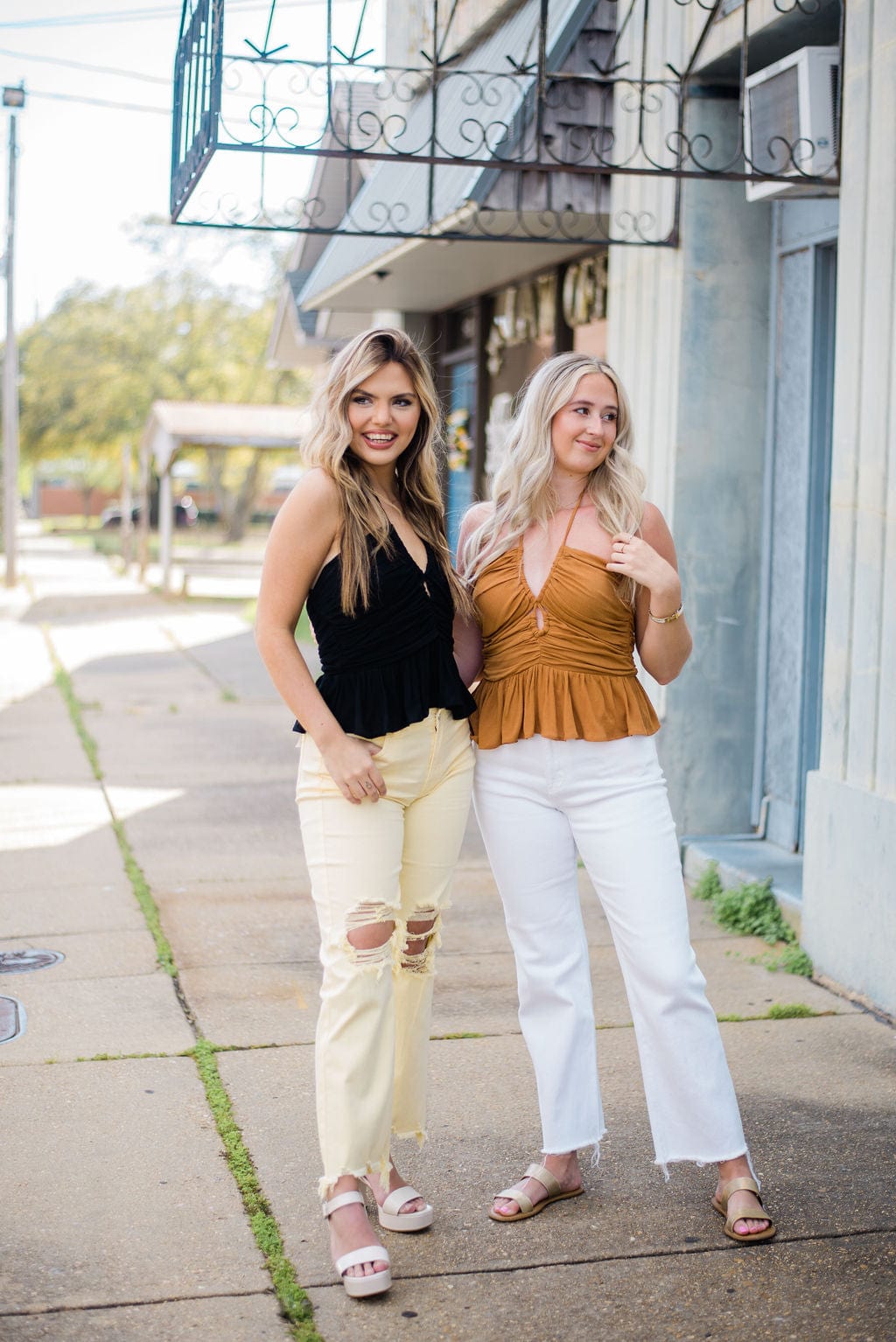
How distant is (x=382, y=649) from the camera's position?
309 centimetres

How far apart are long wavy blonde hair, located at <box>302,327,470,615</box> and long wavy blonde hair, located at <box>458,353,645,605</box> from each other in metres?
0.17

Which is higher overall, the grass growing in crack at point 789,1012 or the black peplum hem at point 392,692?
the black peplum hem at point 392,692

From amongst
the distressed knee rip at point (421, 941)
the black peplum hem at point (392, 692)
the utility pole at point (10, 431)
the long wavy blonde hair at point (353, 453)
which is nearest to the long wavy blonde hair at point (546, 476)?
the long wavy blonde hair at point (353, 453)

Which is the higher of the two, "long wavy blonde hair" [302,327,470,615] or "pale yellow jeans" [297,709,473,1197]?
"long wavy blonde hair" [302,327,470,615]

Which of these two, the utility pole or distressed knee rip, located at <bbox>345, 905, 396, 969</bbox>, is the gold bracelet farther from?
the utility pole

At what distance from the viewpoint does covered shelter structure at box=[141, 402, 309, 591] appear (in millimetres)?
23766

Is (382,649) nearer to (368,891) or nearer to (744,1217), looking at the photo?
(368,891)

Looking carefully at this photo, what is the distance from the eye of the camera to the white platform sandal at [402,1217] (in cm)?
321

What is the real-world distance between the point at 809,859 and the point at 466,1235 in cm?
229

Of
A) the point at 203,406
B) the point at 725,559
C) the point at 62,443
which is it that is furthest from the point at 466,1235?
the point at 62,443

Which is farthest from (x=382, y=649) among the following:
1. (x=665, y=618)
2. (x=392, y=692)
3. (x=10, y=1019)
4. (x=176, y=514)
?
(x=176, y=514)

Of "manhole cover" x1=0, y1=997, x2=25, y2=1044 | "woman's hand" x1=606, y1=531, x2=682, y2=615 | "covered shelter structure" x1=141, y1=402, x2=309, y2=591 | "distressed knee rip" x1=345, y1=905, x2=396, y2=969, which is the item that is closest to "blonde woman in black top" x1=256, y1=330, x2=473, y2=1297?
"distressed knee rip" x1=345, y1=905, x2=396, y2=969

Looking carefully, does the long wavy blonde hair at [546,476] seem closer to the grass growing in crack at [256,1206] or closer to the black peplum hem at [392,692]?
the black peplum hem at [392,692]

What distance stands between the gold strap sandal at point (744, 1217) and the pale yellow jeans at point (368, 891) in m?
0.76
